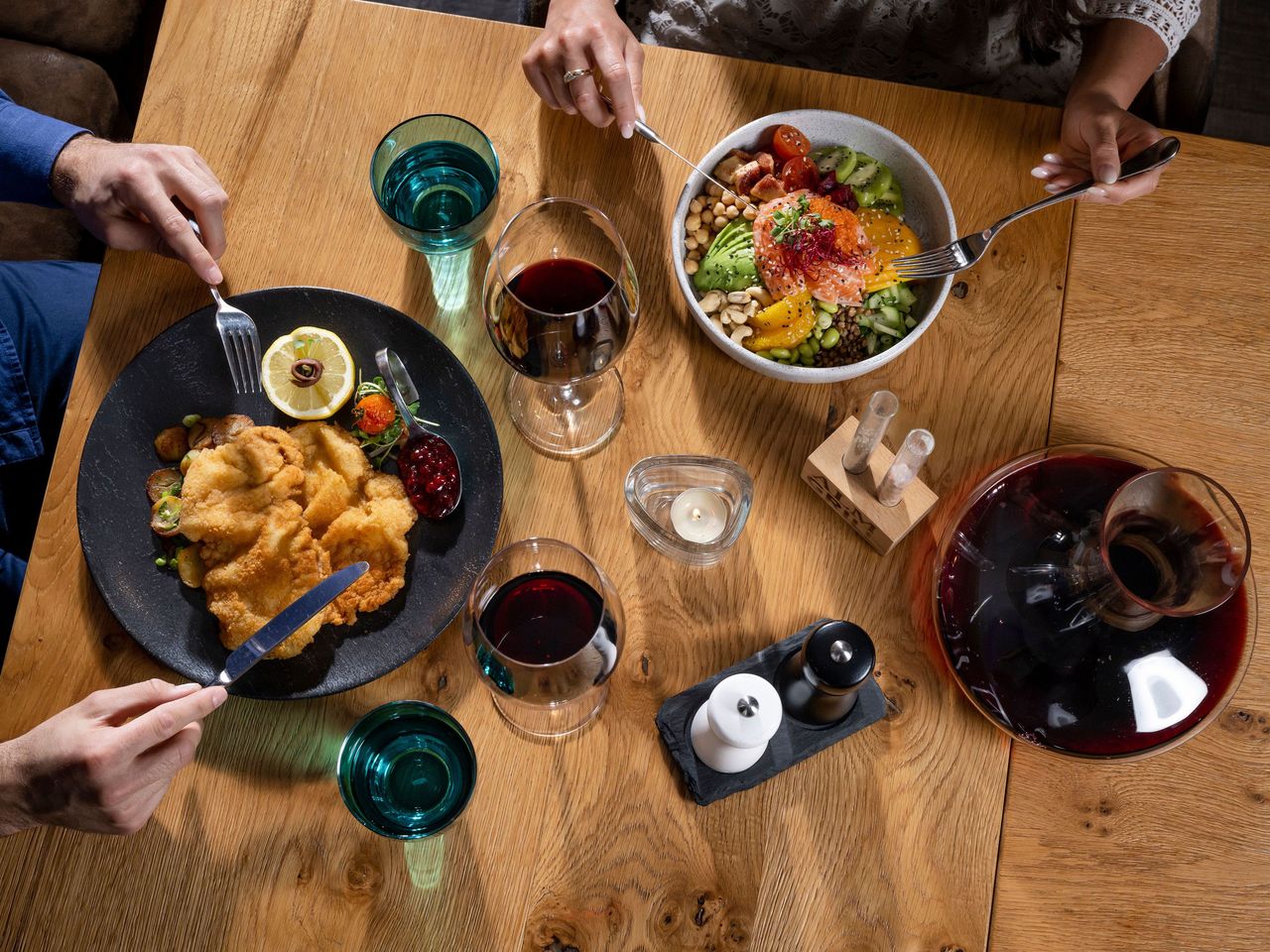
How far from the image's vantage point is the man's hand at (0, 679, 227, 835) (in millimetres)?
1179

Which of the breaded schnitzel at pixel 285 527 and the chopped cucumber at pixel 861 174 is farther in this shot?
the chopped cucumber at pixel 861 174

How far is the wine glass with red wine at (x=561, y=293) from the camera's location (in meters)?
1.17

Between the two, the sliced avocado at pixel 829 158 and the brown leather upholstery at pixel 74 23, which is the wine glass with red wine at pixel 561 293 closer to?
the sliced avocado at pixel 829 158

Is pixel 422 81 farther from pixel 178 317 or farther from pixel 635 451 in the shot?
pixel 635 451

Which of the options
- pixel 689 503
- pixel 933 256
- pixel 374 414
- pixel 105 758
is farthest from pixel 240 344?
pixel 933 256

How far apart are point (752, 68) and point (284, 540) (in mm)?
1081

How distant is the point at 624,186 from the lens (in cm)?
150

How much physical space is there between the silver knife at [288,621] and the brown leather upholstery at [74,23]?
6.03 feet

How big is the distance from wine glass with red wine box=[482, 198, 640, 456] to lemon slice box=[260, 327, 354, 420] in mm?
273

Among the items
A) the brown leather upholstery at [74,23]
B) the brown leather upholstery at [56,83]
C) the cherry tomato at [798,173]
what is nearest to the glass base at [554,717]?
the cherry tomato at [798,173]

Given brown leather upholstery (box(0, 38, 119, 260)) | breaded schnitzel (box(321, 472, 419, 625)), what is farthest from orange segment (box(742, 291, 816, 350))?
brown leather upholstery (box(0, 38, 119, 260))

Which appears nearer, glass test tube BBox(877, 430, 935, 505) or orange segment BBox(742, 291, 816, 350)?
glass test tube BBox(877, 430, 935, 505)

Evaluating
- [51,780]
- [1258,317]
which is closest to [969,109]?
[1258,317]

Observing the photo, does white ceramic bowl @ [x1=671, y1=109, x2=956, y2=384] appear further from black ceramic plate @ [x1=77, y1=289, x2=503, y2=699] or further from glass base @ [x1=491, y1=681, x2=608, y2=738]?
glass base @ [x1=491, y1=681, x2=608, y2=738]
